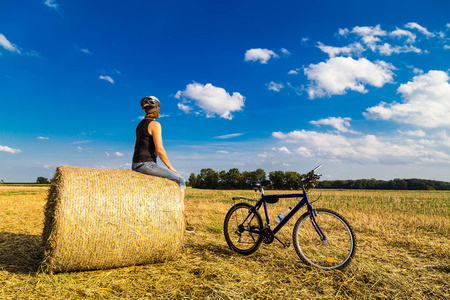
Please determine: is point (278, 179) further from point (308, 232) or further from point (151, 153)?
point (151, 153)

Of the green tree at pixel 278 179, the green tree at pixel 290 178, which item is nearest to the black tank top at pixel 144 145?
the green tree at pixel 290 178

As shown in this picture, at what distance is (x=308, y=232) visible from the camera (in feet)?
16.2

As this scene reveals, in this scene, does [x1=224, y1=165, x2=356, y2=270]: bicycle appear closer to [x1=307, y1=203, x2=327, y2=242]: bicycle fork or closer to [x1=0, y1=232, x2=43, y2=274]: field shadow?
[x1=307, y1=203, x2=327, y2=242]: bicycle fork

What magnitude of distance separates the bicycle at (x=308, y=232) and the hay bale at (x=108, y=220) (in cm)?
151

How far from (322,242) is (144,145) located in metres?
3.61

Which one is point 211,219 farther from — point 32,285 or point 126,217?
point 32,285

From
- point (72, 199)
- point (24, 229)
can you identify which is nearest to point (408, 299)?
point (72, 199)

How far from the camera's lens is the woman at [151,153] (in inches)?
196

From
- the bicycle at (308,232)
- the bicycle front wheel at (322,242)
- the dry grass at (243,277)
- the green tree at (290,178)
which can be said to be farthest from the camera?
the green tree at (290,178)

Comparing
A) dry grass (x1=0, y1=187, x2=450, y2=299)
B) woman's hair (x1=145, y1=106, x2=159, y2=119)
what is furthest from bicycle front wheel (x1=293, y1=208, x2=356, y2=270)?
woman's hair (x1=145, y1=106, x2=159, y2=119)

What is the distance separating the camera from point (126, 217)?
430 centimetres

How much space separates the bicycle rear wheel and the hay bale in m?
1.38

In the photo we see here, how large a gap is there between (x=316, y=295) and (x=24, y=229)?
7.51 metres

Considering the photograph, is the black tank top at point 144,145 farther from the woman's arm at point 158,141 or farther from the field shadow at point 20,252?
the field shadow at point 20,252
